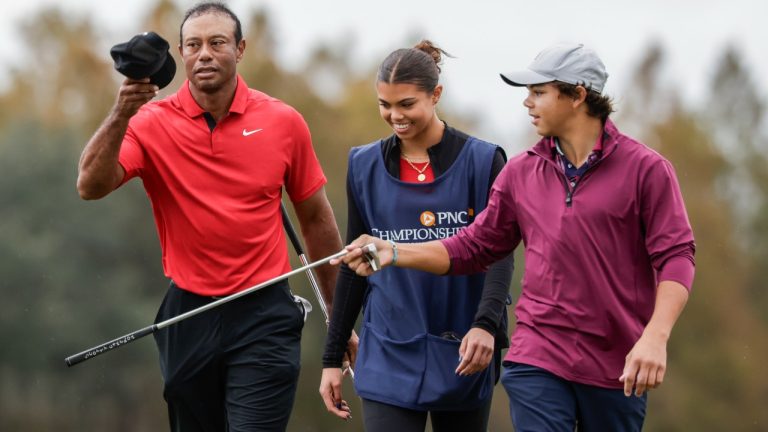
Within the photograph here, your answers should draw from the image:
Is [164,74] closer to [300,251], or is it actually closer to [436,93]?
[436,93]

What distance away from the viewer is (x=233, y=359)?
23.8 feet

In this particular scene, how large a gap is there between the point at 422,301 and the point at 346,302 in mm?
456

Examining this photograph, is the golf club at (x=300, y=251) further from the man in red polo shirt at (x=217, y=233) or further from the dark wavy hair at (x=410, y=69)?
the dark wavy hair at (x=410, y=69)

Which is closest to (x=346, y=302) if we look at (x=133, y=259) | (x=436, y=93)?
(x=436, y=93)

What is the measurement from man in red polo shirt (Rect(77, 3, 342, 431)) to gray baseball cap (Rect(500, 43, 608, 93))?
4.94 ft

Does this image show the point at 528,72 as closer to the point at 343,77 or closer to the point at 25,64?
the point at 25,64

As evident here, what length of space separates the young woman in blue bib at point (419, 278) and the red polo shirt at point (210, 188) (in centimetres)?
45

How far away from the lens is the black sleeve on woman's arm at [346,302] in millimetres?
7426

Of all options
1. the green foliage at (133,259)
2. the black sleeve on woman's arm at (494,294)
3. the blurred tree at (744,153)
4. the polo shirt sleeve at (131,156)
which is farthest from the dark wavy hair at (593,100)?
the blurred tree at (744,153)

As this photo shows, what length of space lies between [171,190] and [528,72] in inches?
74.7

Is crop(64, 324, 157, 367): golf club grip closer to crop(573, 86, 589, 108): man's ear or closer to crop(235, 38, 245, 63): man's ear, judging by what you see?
crop(235, 38, 245, 63): man's ear

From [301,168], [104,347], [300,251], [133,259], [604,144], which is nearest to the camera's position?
[604,144]

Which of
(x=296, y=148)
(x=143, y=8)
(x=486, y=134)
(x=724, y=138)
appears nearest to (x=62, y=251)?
(x=143, y=8)

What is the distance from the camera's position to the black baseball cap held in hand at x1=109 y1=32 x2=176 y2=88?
21.8 ft
